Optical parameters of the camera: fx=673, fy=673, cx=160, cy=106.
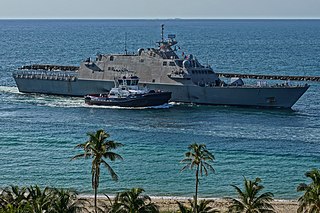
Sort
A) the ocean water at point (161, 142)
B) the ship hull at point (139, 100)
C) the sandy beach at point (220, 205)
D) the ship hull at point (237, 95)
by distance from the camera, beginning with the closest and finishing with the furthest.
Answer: the sandy beach at point (220, 205)
the ocean water at point (161, 142)
the ship hull at point (237, 95)
the ship hull at point (139, 100)

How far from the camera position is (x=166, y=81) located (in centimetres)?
9738

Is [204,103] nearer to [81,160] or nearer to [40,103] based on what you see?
[40,103]

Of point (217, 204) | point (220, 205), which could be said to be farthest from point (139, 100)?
point (220, 205)

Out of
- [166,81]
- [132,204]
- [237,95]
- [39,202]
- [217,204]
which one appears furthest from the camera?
[166,81]

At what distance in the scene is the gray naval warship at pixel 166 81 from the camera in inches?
3649

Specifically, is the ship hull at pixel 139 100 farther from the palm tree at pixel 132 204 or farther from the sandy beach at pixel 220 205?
the palm tree at pixel 132 204

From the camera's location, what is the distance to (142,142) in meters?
71.9

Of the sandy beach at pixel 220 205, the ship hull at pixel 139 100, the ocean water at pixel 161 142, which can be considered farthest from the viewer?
the ship hull at pixel 139 100

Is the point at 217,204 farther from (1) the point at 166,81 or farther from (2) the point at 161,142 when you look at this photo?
(1) the point at 166,81

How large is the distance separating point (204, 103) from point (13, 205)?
60824 millimetres

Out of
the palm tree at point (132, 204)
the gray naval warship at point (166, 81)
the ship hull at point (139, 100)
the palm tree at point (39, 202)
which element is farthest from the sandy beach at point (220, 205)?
the gray naval warship at point (166, 81)

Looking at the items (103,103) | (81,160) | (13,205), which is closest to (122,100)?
(103,103)

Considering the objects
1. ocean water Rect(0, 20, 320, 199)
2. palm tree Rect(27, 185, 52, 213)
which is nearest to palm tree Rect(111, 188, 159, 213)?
palm tree Rect(27, 185, 52, 213)

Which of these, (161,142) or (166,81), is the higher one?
(166,81)
